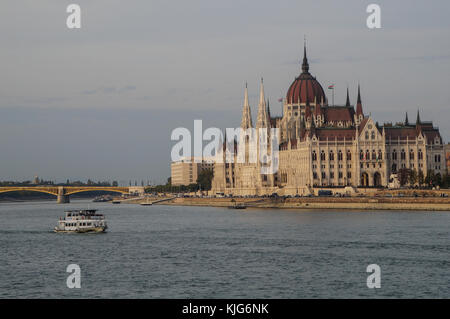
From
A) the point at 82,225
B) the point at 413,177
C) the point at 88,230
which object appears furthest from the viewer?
the point at 413,177

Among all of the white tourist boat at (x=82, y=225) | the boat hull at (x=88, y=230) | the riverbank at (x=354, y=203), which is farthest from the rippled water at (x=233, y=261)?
the riverbank at (x=354, y=203)

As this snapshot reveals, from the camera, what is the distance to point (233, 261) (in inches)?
2478

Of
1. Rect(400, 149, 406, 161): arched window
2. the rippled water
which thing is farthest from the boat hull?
Rect(400, 149, 406, 161): arched window

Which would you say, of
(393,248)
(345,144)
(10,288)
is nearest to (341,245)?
(393,248)

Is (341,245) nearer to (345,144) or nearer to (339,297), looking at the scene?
(339,297)

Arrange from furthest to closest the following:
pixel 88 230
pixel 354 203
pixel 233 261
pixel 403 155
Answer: pixel 403 155 < pixel 354 203 < pixel 88 230 < pixel 233 261

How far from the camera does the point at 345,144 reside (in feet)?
614

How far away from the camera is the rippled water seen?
163ft

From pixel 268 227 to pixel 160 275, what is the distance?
46.5 m

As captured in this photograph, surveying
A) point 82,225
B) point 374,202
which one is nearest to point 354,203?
point 374,202

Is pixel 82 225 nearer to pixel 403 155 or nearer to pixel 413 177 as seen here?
pixel 413 177
